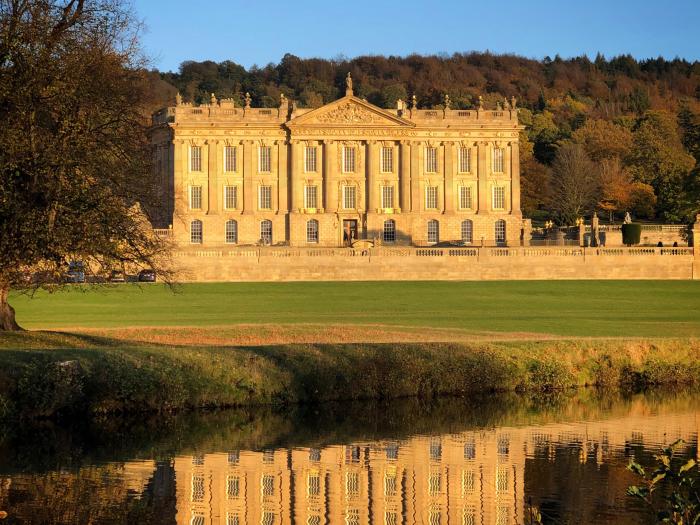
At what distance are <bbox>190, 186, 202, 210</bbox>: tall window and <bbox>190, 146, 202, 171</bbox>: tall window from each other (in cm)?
133

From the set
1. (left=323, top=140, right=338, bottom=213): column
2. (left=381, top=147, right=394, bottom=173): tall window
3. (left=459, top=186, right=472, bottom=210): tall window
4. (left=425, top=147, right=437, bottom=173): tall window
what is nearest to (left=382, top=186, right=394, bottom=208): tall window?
(left=381, top=147, right=394, bottom=173): tall window

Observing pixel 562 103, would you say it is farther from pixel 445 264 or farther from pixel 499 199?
pixel 445 264

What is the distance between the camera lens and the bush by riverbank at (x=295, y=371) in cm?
2342

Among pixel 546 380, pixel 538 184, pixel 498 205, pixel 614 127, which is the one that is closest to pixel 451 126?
pixel 498 205

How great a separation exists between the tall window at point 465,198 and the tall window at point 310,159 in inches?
401

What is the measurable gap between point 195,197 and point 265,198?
184 inches

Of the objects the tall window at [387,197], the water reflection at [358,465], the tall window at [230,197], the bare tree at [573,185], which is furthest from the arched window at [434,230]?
the water reflection at [358,465]

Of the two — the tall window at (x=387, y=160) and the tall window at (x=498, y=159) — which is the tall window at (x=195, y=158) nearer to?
the tall window at (x=387, y=160)

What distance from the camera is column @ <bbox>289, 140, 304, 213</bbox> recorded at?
87.2 m

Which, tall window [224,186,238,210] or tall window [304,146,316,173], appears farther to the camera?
tall window [304,146,316,173]

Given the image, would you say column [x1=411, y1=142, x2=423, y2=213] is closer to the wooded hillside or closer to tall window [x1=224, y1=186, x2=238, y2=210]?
tall window [x1=224, y1=186, x2=238, y2=210]

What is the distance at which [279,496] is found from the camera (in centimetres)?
1794

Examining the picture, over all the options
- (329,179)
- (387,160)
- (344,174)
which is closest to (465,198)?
(387,160)

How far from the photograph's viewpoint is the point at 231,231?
86938mm
